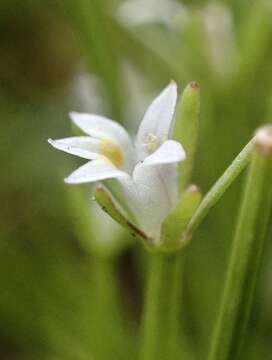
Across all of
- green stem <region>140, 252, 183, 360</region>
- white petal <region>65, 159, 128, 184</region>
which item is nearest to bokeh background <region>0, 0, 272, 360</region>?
green stem <region>140, 252, 183, 360</region>

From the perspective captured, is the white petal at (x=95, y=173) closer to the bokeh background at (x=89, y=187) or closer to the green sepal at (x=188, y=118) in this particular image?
the green sepal at (x=188, y=118)

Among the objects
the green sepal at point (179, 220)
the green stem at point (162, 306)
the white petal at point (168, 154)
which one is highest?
the white petal at point (168, 154)

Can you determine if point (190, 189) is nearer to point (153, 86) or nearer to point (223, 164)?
point (223, 164)

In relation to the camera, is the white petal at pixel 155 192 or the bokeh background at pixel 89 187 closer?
the white petal at pixel 155 192

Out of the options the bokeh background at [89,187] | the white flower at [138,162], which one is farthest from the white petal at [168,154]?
the bokeh background at [89,187]

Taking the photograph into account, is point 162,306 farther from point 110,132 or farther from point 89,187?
point 89,187

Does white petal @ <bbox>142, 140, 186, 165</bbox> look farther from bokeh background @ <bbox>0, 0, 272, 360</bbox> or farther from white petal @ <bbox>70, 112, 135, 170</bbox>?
bokeh background @ <bbox>0, 0, 272, 360</bbox>

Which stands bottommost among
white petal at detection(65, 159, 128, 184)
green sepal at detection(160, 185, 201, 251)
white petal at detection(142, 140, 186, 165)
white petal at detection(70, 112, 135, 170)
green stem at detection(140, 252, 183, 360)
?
green stem at detection(140, 252, 183, 360)

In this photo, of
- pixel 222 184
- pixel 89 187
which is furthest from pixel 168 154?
pixel 89 187
